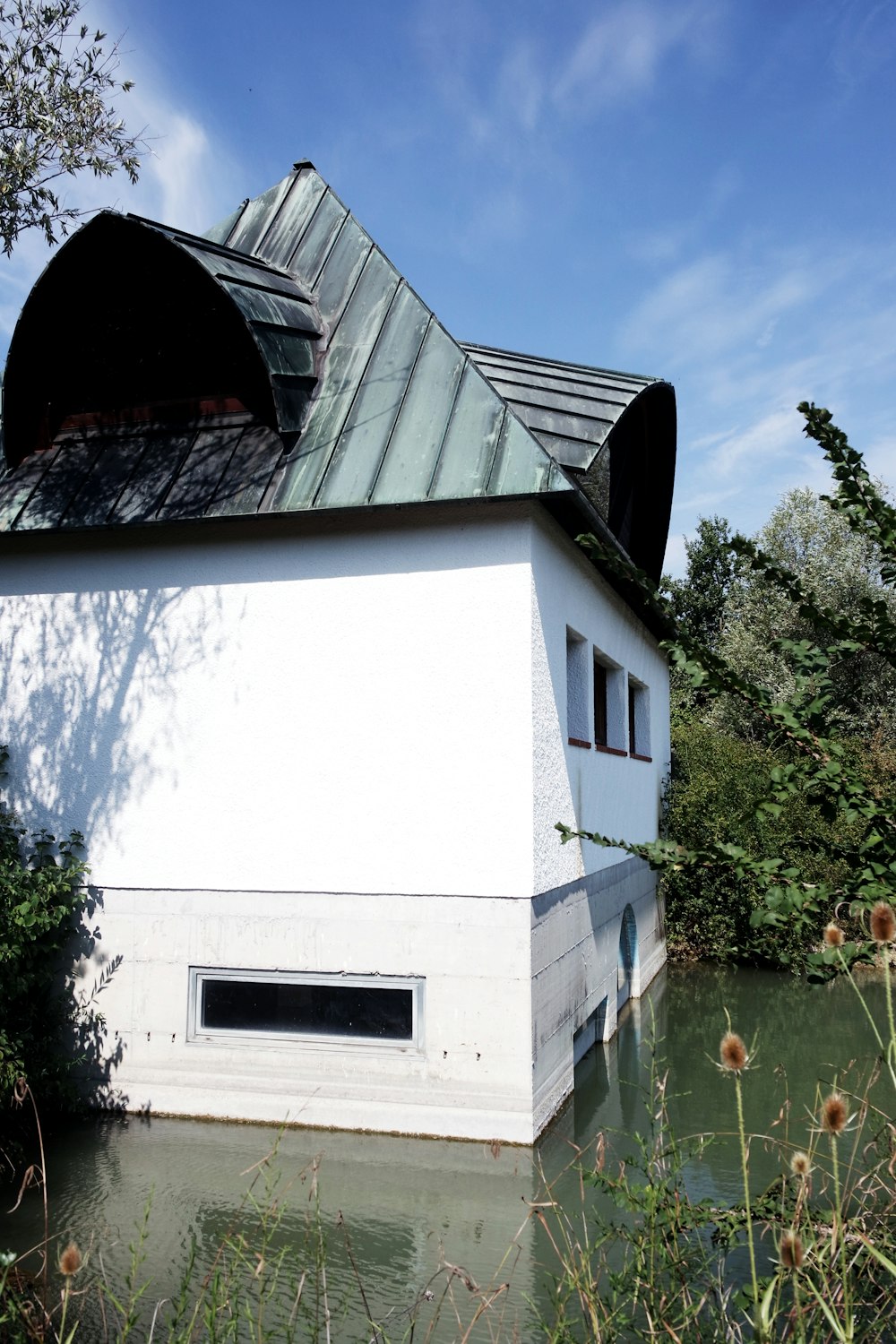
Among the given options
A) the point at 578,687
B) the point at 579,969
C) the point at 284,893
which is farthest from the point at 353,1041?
the point at 578,687

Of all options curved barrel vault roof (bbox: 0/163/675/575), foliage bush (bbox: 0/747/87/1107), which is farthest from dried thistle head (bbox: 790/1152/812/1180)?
foliage bush (bbox: 0/747/87/1107)

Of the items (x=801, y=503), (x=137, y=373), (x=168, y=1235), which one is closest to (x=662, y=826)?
(x=137, y=373)

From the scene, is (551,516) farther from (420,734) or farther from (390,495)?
(420,734)

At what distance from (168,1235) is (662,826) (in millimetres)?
9900

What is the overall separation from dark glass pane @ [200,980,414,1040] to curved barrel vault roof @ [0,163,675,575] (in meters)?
3.09

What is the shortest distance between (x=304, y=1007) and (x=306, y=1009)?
0.02m

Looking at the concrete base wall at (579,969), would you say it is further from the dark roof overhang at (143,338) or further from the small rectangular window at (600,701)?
the dark roof overhang at (143,338)

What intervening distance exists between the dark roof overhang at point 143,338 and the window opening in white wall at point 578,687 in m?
2.83

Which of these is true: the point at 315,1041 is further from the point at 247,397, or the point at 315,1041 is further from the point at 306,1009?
the point at 247,397

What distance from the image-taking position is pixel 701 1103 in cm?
777

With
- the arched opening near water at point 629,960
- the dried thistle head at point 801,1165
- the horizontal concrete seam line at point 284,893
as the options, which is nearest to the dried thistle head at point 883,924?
the dried thistle head at point 801,1165

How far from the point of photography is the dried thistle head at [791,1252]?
212 cm

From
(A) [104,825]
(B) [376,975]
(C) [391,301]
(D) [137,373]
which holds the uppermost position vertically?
(C) [391,301]

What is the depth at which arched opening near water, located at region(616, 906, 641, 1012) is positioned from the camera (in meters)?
11.3
